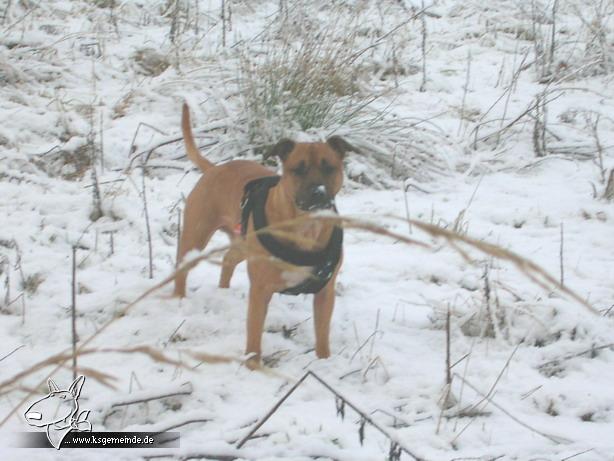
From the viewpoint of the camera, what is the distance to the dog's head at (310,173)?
8.91 ft

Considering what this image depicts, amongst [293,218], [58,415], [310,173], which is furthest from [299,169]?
[58,415]

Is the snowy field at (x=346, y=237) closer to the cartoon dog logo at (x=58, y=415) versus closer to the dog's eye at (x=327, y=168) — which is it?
the cartoon dog logo at (x=58, y=415)

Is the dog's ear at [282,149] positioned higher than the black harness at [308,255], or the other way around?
the dog's ear at [282,149]

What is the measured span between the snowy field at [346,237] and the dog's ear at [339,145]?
2.42 feet

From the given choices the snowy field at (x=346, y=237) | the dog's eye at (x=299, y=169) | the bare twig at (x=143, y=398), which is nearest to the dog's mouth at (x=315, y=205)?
the dog's eye at (x=299, y=169)

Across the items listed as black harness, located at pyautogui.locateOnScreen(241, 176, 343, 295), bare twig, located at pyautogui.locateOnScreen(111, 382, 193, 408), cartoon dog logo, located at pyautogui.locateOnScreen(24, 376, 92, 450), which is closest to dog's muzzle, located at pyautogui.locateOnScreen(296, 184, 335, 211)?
black harness, located at pyautogui.locateOnScreen(241, 176, 343, 295)

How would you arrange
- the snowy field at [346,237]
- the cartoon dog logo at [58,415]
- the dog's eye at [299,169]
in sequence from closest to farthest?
the cartoon dog logo at [58,415]
the snowy field at [346,237]
the dog's eye at [299,169]

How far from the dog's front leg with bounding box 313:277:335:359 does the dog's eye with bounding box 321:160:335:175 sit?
46 centimetres

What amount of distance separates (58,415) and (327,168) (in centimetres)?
138

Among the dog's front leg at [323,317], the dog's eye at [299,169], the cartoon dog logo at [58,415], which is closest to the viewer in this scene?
the cartoon dog logo at [58,415]

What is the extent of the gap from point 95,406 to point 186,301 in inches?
42.3

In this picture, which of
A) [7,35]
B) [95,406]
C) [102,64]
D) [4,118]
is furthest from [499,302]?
[7,35]

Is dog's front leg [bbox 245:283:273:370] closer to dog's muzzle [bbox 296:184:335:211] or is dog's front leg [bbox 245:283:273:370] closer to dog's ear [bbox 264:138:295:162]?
dog's muzzle [bbox 296:184:335:211]

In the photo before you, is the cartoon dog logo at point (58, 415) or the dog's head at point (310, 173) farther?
the dog's head at point (310, 173)
